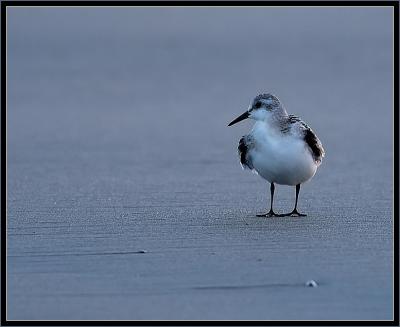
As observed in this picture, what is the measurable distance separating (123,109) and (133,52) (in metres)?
5.58

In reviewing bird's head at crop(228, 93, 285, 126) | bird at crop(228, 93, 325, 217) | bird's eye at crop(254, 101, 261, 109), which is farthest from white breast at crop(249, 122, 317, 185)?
bird's eye at crop(254, 101, 261, 109)

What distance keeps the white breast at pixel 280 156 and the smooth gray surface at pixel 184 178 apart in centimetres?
35

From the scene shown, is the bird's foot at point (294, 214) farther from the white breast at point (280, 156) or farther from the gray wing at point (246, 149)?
the gray wing at point (246, 149)

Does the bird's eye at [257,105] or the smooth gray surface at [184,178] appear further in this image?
the bird's eye at [257,105]

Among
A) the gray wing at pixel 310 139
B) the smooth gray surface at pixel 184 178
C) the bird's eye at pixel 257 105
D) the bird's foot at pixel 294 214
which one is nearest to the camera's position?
the smooth gray surface at pixel 184 178

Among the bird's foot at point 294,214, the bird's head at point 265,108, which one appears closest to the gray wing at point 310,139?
the bird's head at point 265,108

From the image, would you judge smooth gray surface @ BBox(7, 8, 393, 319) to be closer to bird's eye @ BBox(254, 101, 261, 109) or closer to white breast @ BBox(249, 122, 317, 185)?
white breast @ BBox(249, 122, 317, 185)

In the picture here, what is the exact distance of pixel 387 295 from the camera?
565cm

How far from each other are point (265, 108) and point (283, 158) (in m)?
0.51

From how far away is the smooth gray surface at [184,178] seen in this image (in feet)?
18.9

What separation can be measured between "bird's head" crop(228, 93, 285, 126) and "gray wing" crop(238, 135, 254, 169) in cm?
18

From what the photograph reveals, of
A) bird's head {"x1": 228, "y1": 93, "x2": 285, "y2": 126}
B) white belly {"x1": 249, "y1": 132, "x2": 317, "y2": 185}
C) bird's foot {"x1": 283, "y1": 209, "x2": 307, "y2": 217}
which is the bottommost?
bird's foot {"x1": 283, "y1": 209, "x2": 307, "y2": 217}

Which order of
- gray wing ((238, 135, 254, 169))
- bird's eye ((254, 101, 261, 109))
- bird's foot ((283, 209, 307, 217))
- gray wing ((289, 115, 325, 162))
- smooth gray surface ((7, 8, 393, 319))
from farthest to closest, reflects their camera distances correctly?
1. bird's eye ((254, 101, 261, 109))
2. gray wing ((238, 135, 254, 169))
3. gray wing ((289, 115, 325, 162))
4. bird's foot ((283, 209, 307, 217))
5. smooth gray surface ((7, 8, 393, 319))

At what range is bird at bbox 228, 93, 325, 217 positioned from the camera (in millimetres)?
8148
